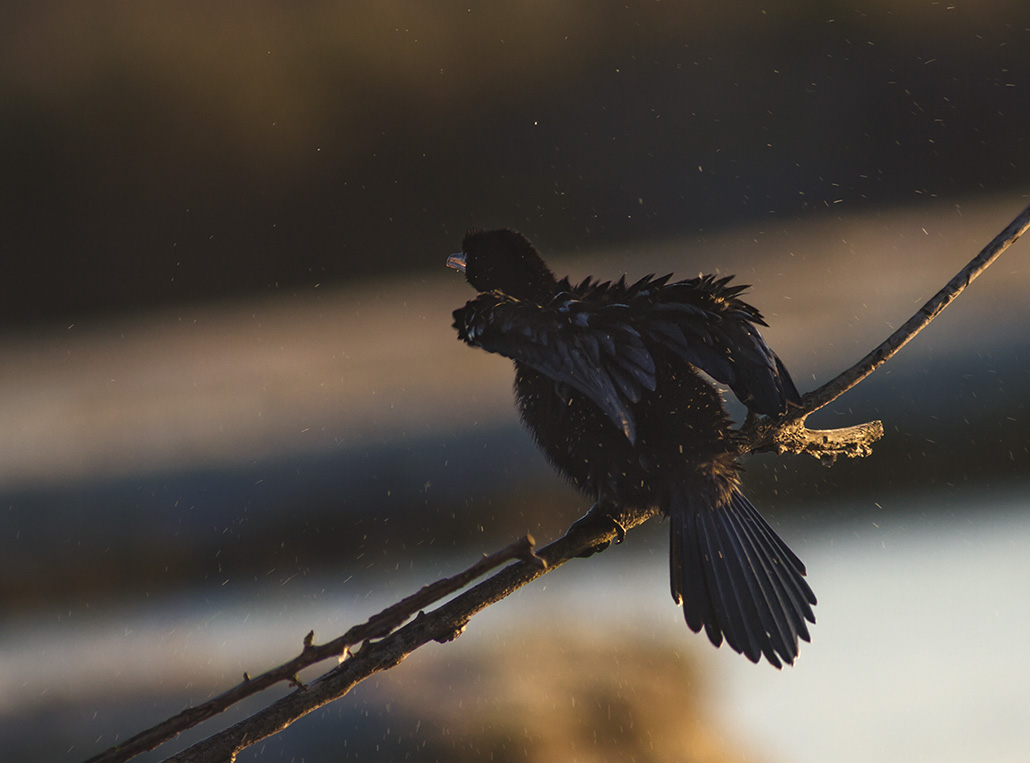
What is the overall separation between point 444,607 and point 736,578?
689mm

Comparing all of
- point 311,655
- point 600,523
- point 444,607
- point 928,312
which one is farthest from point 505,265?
point 311,655

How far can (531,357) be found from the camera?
7.31ft

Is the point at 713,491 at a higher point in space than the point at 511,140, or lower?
lower

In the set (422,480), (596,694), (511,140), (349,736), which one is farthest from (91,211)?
(596,694)

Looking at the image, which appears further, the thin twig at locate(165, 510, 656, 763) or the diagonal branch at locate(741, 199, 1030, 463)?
the diagonal branch at locate(741, 199, 1030, 463)

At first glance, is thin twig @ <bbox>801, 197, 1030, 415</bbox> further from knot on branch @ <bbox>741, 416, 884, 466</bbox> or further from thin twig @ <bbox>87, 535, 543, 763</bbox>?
thin twig @ <bbox>87, 535, 543, 763</bbox>

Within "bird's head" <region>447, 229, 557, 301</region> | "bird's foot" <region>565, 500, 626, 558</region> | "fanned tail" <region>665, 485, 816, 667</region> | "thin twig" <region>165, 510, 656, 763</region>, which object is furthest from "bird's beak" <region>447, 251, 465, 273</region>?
"thin twig" <region>165, 510, 656, 763</region>

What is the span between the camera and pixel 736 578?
222 cm

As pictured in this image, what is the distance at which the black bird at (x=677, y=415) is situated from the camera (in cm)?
216

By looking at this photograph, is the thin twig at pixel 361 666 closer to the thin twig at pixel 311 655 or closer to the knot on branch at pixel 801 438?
the thin twig at pixel 311 655

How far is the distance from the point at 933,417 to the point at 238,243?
516 cm

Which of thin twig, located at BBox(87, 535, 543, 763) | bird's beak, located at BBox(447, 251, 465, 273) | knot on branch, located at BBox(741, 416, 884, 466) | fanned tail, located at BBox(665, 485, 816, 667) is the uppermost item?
bird's beak, located at BBox(447, 251, 465, 273)

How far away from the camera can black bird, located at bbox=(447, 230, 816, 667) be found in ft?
7.09

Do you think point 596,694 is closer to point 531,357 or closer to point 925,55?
point 531,357
